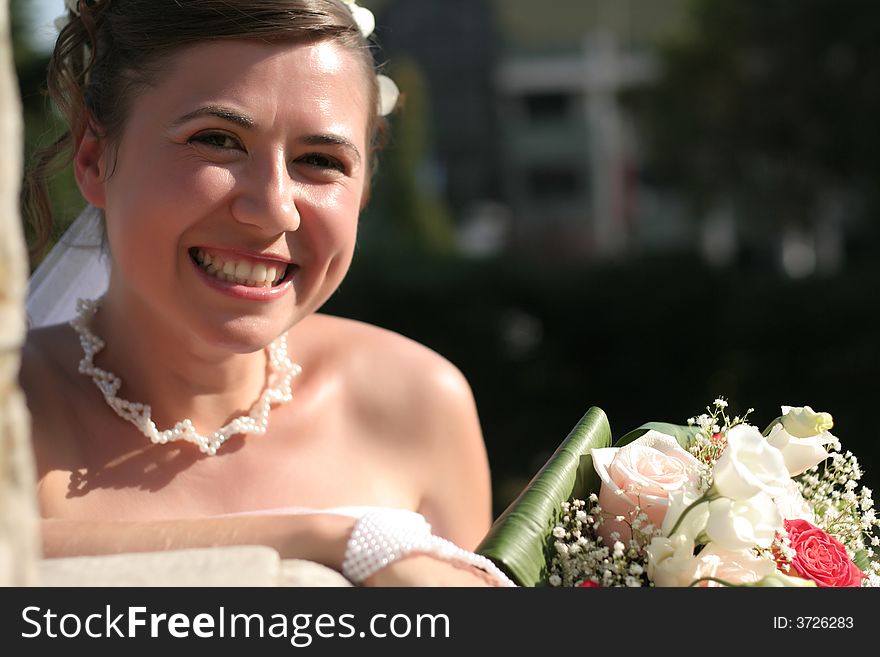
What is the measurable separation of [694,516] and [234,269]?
1.11 m

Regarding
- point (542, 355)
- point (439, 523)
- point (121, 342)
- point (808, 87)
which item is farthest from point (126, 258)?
point (808, 87)

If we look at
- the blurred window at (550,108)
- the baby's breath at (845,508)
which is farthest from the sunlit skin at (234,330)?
the blurred window at (550,108)

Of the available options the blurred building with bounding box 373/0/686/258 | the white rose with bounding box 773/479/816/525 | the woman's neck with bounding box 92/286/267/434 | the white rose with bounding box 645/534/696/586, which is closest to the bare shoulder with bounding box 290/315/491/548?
the woman's neck with bounding box 92/286/267/434

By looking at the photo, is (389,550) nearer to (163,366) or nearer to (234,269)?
(234,269)

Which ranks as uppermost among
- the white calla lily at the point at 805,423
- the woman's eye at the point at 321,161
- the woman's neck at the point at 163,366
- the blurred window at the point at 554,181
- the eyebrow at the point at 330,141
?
the eyebrow at the point at 330,141

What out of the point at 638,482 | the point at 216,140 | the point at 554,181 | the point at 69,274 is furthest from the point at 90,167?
the point at 554,181

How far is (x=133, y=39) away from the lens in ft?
8.03

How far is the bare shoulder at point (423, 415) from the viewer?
117 inches

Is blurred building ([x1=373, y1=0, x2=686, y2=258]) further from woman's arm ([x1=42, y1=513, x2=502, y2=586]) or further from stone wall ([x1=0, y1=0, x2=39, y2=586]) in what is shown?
stone wall ([x1=0, y1=0, x2=39, y2=586])

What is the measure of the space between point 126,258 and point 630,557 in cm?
123

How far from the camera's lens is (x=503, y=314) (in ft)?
33.5

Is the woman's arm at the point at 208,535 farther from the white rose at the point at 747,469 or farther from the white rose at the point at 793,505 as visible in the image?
the white rose at the point at 793,505

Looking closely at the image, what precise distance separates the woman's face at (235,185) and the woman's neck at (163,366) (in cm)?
19
